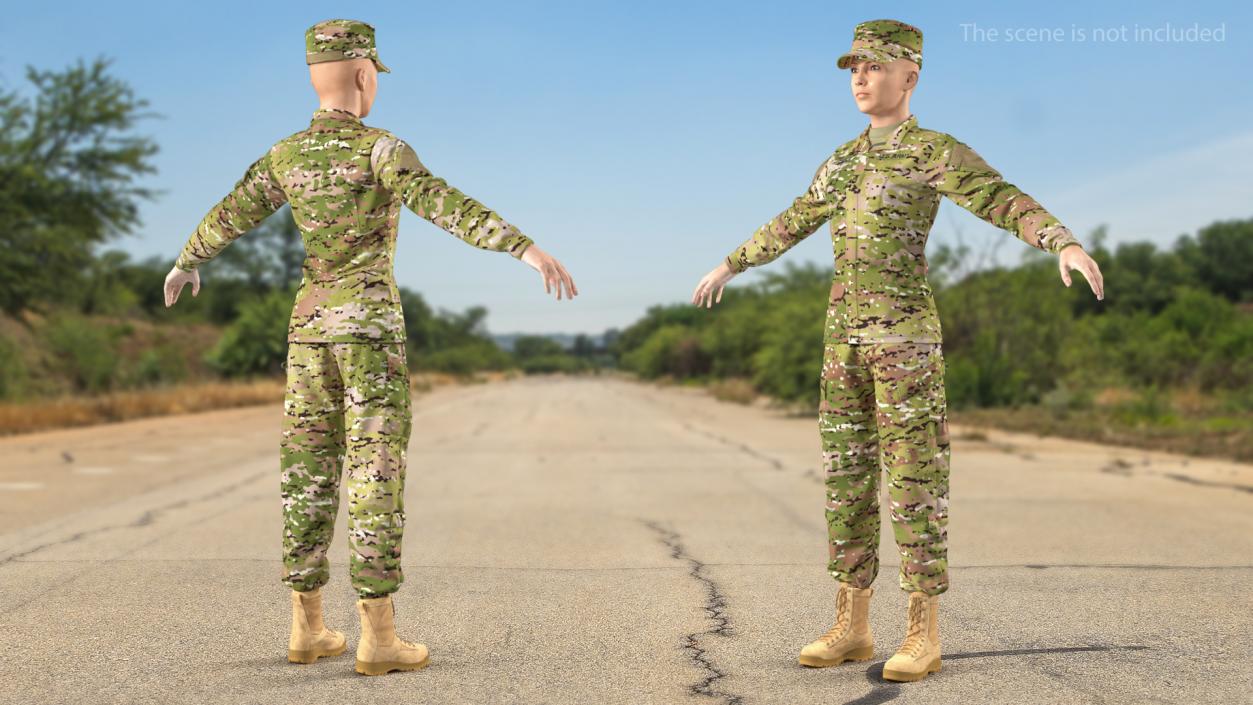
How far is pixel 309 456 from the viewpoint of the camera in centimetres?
435

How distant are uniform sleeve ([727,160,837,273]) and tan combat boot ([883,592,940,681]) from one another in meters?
1.44

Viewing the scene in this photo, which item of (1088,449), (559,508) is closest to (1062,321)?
(1088,449)

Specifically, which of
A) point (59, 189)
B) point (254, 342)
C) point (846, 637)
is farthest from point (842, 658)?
point (254, 342)

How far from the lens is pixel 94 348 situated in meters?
38.5

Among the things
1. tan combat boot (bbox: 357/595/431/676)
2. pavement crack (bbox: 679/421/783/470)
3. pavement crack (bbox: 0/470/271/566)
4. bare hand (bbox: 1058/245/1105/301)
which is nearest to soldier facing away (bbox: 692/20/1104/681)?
bare hand (bbox: 1058/245/1105/301)

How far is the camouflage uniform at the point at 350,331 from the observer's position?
420 centimetres

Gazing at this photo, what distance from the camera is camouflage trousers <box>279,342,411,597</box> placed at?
420cm

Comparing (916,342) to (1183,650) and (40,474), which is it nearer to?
(1183,650)

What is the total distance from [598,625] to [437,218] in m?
2.02

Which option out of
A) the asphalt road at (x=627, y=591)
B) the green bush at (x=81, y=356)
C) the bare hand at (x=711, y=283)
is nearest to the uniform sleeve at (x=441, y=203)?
the bare hand at (x=711, y=283)

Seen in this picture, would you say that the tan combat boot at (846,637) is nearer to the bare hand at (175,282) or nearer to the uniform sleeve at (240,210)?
the uniform sleeve at (240,210)

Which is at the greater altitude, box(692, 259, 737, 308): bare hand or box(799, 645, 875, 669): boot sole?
box(692, 259, 737, 308): bare hand

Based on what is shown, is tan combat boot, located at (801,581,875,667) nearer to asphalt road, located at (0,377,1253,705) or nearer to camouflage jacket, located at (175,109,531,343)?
asphalt road, located at (0,377,1253,705)

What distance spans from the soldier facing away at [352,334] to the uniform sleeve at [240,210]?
4cm
